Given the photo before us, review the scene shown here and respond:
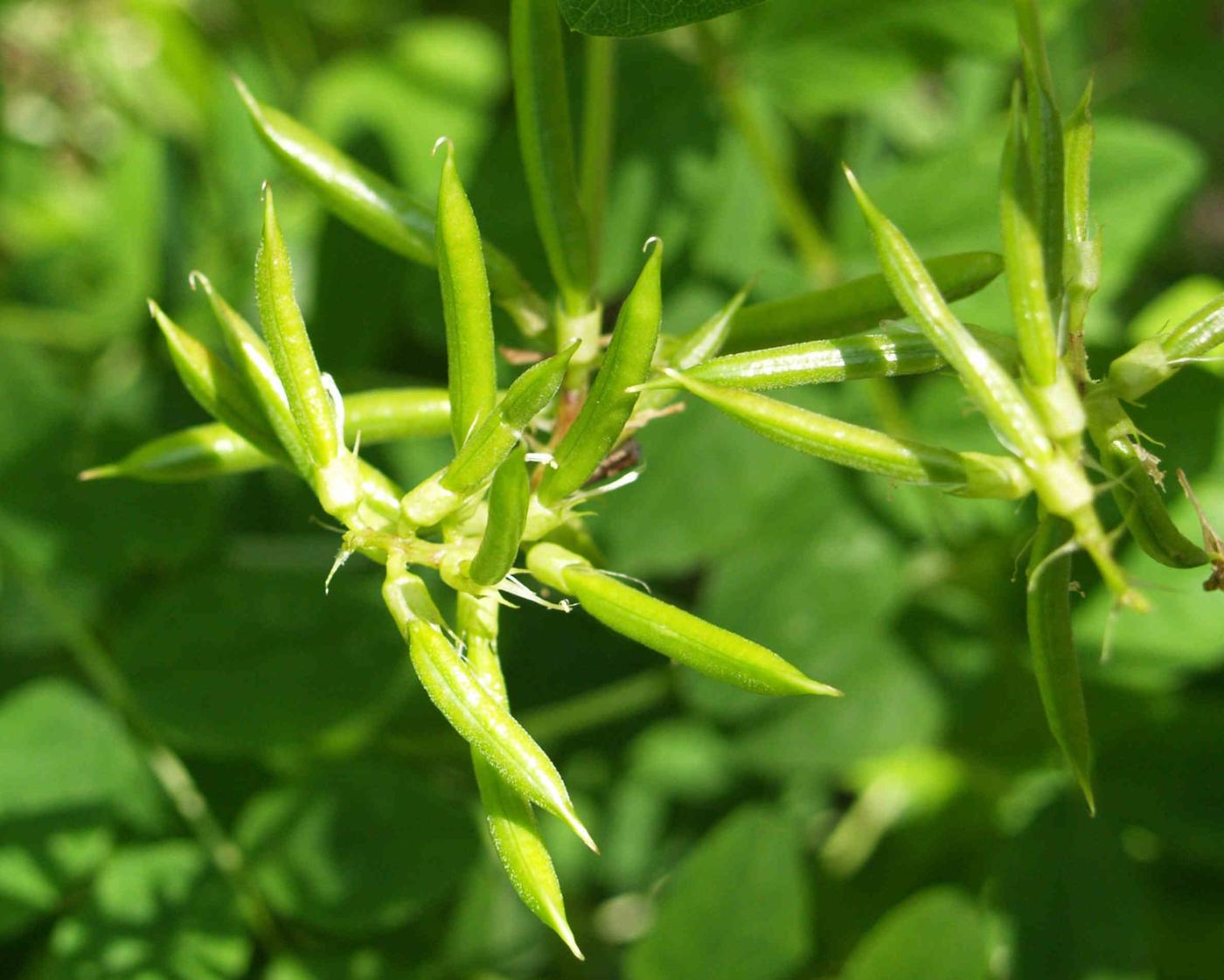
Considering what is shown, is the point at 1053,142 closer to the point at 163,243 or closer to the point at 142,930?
the point at 142,930

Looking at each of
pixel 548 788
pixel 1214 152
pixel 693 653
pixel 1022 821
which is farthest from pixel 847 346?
pixel 1214 152

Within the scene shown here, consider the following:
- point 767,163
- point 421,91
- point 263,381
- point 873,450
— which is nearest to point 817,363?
point 873,450

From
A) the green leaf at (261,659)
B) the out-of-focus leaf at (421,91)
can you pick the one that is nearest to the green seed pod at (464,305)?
the green leaf at (261,659)

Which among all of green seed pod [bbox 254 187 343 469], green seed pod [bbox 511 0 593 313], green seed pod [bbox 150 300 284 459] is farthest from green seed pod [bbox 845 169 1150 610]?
green seed pod [bbox 150 300 284 459]

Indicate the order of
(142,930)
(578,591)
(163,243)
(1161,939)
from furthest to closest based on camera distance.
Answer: (163,243) < (1161,939) < (142,930) < (578,591)

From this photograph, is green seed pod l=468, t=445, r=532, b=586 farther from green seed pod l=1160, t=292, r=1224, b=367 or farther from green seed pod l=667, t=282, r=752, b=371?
green seed pod l=1160, t=292, r=1224, b=367

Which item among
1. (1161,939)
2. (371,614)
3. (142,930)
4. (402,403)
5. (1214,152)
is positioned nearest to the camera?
(402,403)
